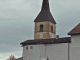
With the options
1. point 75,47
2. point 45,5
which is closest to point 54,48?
point 75,47

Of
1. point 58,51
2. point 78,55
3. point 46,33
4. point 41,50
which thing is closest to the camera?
point 78,55

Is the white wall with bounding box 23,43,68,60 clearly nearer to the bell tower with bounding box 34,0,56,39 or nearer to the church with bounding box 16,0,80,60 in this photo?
the church with bounding box 16,0,80,60

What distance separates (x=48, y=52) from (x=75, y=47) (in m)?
5.05

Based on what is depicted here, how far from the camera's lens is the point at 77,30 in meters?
34.1

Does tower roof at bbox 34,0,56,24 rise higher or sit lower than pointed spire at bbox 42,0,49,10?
lower

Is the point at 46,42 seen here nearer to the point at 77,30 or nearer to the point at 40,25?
the point at 77,30

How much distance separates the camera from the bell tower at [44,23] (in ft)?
187

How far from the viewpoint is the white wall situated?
35.8 meters

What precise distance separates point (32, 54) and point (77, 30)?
897 cm

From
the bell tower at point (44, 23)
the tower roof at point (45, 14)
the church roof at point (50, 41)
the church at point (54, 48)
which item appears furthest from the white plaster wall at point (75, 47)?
the tower roof at point (45, 14)

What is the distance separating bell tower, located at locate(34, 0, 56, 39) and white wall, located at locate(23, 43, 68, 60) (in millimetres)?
16333

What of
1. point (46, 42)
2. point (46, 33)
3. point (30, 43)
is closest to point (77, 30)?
point (46, 42)

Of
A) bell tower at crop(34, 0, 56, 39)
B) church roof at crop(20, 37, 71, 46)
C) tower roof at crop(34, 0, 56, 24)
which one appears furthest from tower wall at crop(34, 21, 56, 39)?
church roof at crop(20, 37, 71, 46)

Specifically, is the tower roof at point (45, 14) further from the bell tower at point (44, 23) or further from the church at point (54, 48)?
the church at point (54, 48)
